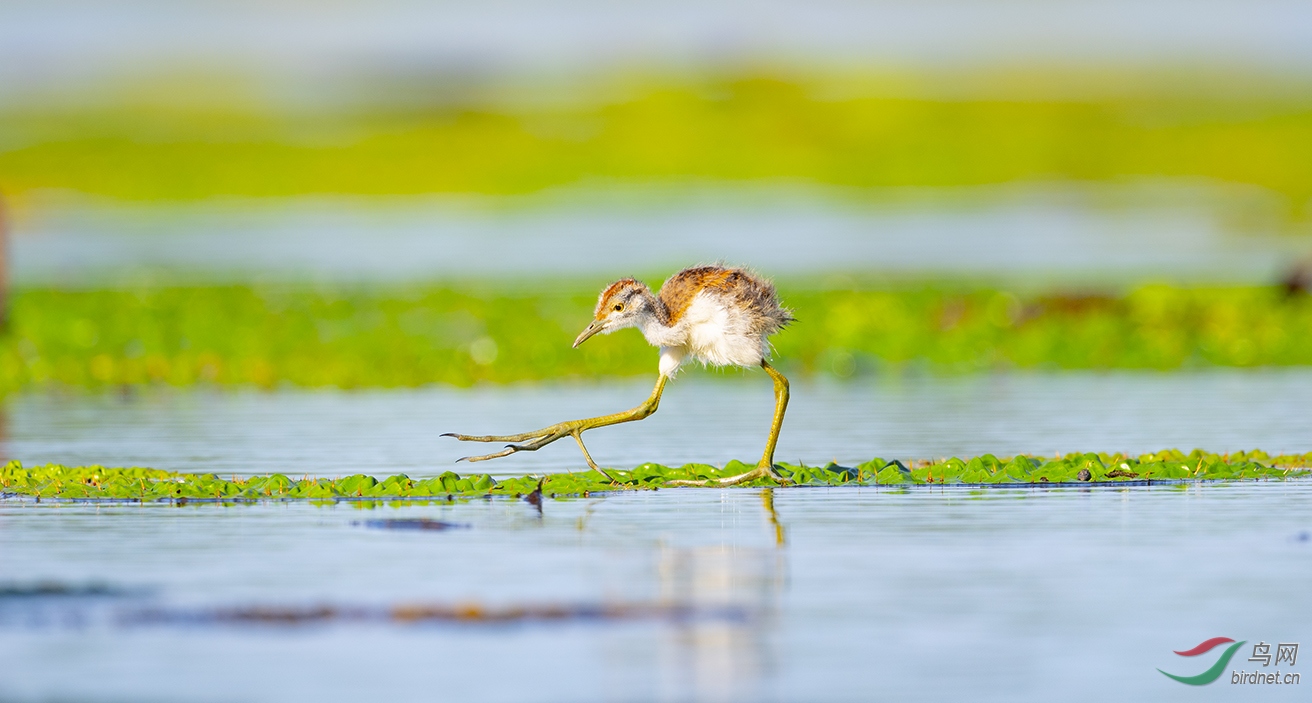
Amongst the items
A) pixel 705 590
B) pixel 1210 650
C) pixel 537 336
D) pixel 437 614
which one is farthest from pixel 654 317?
pixel 537 336

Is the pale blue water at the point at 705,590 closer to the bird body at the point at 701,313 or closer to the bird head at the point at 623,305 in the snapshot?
the bird body at the point at 701,313

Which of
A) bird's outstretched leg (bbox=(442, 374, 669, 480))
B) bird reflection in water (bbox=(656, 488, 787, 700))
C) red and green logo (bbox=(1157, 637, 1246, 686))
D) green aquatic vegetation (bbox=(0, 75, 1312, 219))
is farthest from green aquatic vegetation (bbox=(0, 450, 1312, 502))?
green aquatic vegetation (bbox=(0, 75, 1312, 219))

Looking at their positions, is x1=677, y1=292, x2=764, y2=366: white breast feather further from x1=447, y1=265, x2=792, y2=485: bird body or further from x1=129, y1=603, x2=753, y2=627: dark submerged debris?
x1=129, y1=603, x2=753, y2=627: dark submerged debris

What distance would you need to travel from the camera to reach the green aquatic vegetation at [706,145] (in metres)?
71.4

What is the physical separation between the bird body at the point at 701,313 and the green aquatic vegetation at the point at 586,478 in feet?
2.39

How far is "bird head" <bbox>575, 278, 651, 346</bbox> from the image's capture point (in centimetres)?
1109

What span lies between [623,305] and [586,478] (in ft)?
3.36

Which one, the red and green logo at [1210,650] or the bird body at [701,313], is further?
the bird body at [701,313]

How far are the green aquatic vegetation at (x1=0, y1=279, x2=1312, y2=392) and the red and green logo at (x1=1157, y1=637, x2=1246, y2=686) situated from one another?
37.6 feet

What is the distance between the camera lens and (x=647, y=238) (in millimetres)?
41375

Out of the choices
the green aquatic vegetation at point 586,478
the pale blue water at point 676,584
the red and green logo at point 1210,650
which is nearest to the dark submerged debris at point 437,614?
the pale blue water at point 676,584

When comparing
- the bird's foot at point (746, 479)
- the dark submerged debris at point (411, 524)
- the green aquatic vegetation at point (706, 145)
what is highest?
the green aquatic vegetation at point (706, 145)

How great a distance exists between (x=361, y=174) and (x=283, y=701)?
70584mm

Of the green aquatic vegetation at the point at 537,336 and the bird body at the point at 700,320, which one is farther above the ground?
the green aquatic vegetation at the point at 537,336
